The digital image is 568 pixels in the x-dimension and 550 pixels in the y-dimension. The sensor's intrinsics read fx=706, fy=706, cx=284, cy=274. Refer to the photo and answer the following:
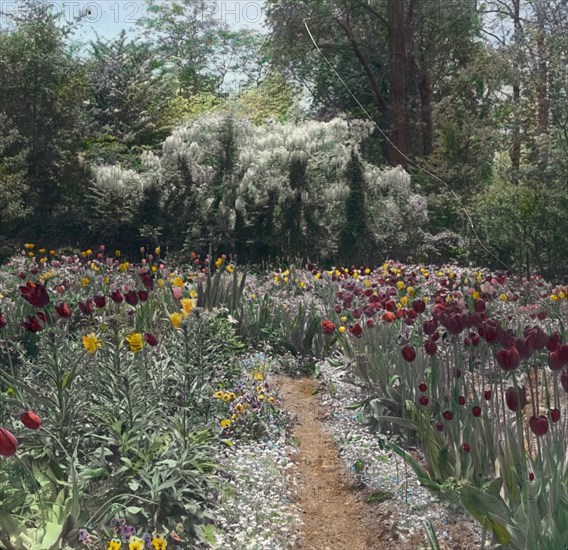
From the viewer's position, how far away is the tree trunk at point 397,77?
18.5m

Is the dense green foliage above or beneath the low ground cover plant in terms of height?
above

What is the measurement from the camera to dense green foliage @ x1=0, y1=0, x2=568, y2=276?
1282 cm

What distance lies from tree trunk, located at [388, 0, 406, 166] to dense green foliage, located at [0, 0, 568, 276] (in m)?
0.04

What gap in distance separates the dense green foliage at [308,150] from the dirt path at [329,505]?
17.3ft

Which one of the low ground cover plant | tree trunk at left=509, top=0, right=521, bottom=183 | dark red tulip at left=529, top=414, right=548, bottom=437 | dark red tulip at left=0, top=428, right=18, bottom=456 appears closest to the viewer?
dark red tulip at left=0, top=428, right=18, bottom=456

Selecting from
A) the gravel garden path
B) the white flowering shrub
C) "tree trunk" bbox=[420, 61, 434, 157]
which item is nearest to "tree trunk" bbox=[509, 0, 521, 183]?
"tree trunk" bbox=[420, 61, 434, 157]

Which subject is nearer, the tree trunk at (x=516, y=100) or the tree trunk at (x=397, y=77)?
the tree trunk at (x=516, y=100)

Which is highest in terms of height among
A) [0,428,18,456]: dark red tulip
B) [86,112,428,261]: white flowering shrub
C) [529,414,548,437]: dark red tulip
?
[86,112,428,261]: white flowering shrub

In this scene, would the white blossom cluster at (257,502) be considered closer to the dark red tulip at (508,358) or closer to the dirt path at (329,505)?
the dirt path at (329,505)

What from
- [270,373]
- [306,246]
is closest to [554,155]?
[306,246]

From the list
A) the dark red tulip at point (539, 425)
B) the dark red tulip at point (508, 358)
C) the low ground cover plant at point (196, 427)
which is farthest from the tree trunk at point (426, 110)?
the dark red tulip at point (539, 425)

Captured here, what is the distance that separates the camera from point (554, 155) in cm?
1261

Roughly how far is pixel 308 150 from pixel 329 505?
33.4 ft

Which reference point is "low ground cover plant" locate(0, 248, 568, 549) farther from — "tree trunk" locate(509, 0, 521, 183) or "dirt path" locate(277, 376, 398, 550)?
"tree trunk" locate(509, 0, 521, 183)
